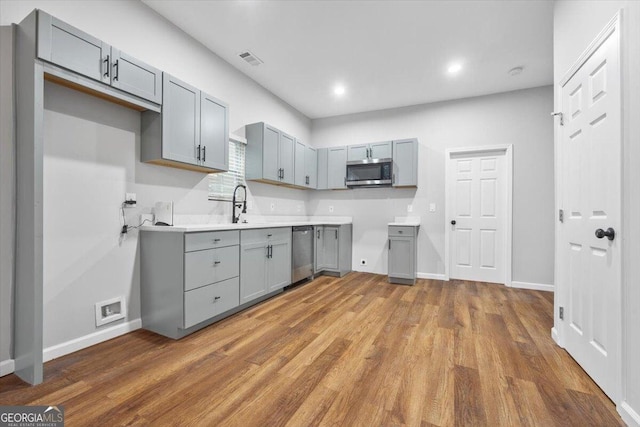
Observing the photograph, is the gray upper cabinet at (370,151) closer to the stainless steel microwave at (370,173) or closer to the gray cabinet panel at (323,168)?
the stainless steel microwave at (370,173)

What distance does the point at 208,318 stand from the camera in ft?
8.12

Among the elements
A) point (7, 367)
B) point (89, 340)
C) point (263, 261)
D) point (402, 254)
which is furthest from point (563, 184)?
point (7, 367)

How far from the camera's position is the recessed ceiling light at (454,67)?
3455 mm

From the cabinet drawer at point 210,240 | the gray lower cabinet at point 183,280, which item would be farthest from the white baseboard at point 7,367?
the cabinet drawer at point 210,240

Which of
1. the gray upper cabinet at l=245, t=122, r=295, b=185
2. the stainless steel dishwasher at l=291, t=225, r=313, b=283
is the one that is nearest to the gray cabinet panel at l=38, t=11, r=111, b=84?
the gray upper cabinet at l=245, t=122, r=295, b=185

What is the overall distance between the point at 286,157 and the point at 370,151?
146cm

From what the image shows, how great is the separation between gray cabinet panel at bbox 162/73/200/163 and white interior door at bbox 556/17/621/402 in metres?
3.14

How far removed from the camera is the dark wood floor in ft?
4.65

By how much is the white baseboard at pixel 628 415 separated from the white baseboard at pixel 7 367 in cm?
355

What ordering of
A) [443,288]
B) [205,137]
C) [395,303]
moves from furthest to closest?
[443,288]
[395,303]
[205,137]

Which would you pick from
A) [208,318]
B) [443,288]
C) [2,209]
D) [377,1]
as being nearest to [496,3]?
[377,1]

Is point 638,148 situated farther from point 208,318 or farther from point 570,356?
point 208,318

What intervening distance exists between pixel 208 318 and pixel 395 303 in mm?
2072

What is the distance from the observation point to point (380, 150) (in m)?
4.60
